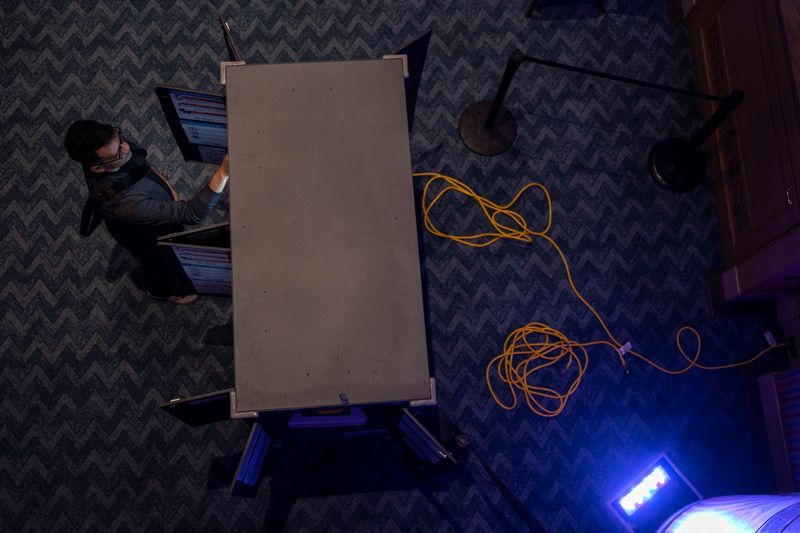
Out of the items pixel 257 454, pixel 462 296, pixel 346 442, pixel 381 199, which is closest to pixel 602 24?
pixel 462 296

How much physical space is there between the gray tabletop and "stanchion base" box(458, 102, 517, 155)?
1172 millimetres

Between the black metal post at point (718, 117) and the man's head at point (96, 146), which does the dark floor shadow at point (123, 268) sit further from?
the black metal post at point (718, 117)

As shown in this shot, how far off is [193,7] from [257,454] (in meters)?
2.61

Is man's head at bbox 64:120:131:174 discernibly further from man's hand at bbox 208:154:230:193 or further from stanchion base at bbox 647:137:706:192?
stanchion base at bbox 647:137:706:192

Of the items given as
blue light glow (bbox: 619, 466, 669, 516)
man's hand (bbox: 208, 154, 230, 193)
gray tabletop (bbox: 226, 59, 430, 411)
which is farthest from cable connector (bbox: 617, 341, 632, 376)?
man's hand (bbox: 208, 154, 230, 193)

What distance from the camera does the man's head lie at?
7.63 feet

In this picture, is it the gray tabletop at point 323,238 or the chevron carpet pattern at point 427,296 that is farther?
the chevron carpet pattern at point 427,296

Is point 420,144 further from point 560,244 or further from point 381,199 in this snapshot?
point 381,199

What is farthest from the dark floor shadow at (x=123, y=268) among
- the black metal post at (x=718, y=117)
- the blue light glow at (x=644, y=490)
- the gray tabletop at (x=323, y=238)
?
the black metal post at (x=718, y=117)

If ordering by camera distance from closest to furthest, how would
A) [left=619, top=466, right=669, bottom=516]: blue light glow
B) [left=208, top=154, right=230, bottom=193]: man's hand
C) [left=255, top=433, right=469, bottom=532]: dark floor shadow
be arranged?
1. [left=208, top=154, right=230, bottom=193]: man's hand
2. [left=619, top=466, right=669, bottom=516]: blue light glow
3. [left=255, top=433, right=469, bottom=532]: dark floor shadow

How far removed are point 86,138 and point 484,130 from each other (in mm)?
2061

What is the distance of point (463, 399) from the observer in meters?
3.18

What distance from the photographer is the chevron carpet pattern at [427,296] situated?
9.99 feet

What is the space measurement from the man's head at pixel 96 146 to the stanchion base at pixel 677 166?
2750mm
